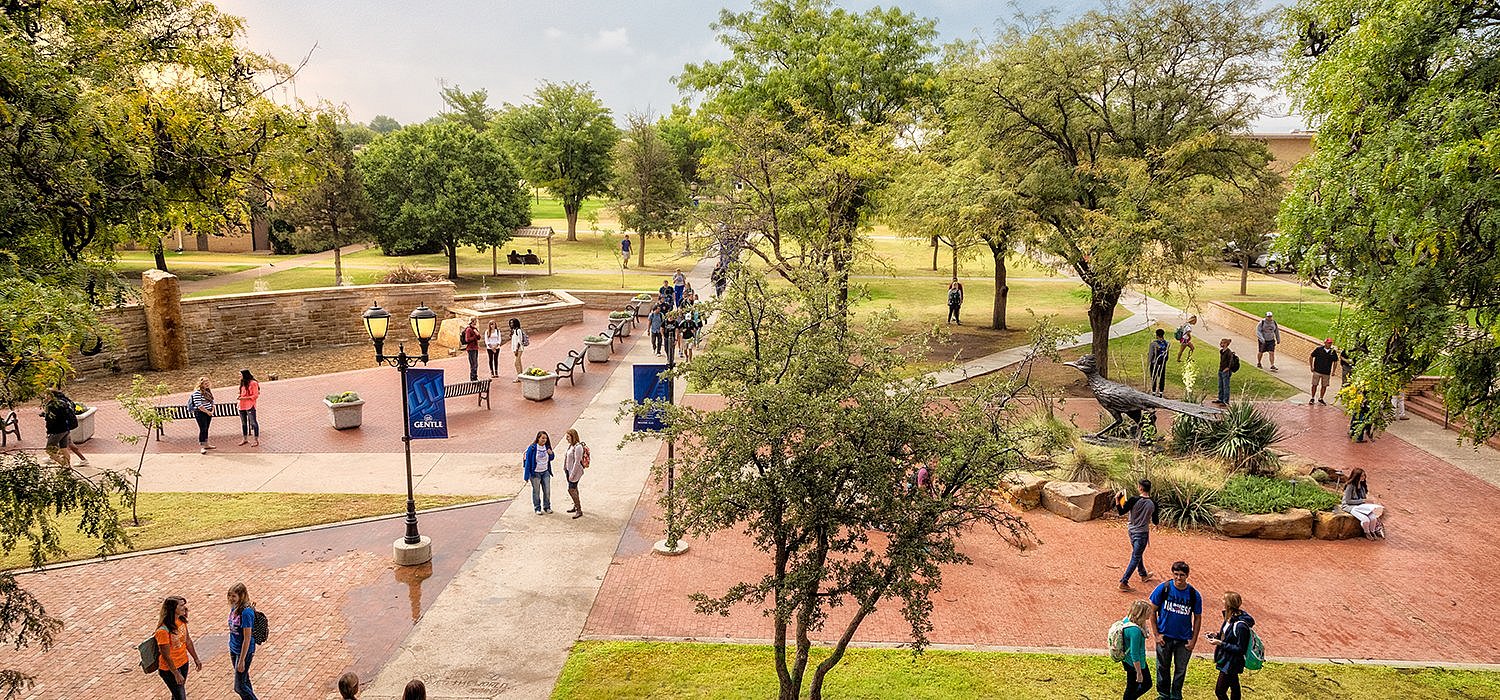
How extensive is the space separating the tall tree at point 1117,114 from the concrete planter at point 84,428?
65.6ft

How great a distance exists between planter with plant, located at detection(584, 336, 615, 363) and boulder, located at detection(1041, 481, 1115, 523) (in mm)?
13751

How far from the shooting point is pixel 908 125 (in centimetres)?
3088

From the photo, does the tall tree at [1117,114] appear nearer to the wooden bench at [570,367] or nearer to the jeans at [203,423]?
the wooden bench at [570,367]

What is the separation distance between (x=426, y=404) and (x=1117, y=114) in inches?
693

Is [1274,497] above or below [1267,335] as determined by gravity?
below

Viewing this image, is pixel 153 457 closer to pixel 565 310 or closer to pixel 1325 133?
pixel 565 310

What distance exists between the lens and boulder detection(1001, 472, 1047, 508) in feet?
46.9

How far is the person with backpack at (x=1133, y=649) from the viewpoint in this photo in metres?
8.27

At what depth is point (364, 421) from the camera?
61.3ft

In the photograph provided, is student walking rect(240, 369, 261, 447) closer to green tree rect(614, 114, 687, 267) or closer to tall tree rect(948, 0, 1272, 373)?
tall tree rect(948, 0, 1272, 373)

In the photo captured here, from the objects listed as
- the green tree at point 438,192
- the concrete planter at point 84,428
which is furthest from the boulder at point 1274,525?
the green tree at point 438,192

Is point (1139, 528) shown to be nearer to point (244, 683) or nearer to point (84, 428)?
point (244, 683)

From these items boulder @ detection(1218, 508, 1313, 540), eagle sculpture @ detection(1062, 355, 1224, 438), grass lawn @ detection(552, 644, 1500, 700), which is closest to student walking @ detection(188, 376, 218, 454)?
grass lawn @ detection(552, 644, 1500, 700)

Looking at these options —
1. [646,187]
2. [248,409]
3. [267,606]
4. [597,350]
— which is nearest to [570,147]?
[646,187]
